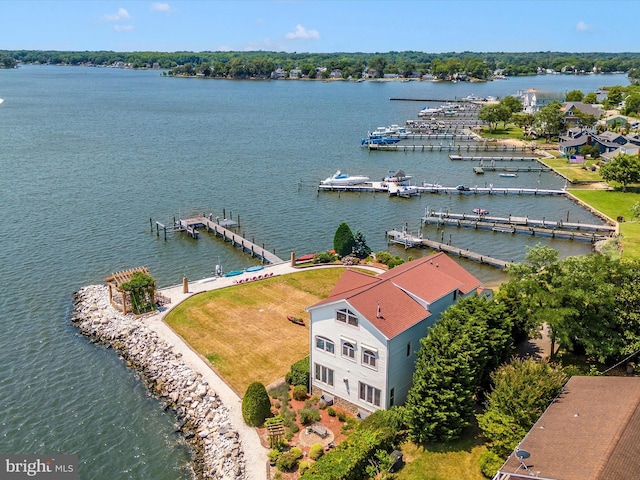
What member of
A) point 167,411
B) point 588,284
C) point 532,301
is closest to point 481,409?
point 532,301

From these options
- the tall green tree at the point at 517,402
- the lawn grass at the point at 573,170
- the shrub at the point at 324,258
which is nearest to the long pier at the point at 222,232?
the shrub at the point at 324,258

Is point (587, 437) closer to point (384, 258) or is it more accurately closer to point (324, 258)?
point (384, 258)

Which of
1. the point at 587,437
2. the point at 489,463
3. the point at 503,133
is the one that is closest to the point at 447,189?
the point at 489,463

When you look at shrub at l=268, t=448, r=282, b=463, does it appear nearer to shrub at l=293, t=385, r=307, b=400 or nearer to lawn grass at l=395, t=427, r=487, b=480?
shrub at l=293, t=385, r=307, b=400

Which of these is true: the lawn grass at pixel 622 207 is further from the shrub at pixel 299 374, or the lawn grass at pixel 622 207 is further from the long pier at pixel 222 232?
the shrub at pixel 299 374

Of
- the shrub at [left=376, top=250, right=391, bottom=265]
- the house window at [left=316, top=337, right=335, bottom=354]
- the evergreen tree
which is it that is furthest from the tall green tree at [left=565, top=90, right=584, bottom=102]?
the house window at [left=316, top=337, right=335, bottom=354]

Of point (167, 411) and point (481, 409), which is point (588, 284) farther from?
point (167, 411)
